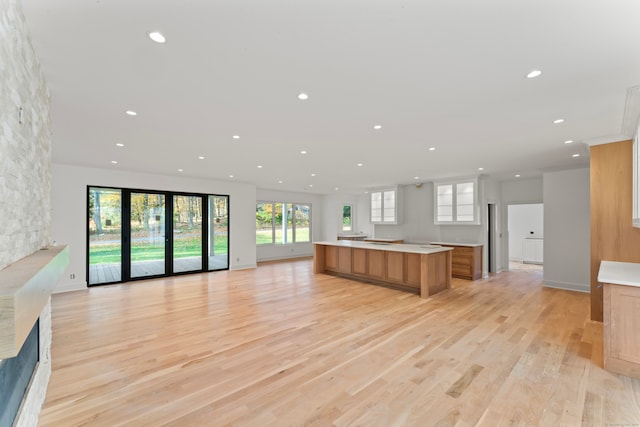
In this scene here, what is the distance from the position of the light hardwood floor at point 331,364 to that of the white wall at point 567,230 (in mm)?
966

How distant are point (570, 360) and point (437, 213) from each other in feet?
16.6

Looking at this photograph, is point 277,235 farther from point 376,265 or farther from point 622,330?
point 622,330

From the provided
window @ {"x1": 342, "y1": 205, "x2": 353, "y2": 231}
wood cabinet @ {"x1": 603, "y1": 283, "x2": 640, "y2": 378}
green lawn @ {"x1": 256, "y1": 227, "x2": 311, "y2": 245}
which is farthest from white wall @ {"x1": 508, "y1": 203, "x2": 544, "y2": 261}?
wood cabinet @ {"x1": 603, "y1": 283, "x2": 640, "y2": 378}

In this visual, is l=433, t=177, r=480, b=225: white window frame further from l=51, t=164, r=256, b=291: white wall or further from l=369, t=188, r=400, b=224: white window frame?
l=51, t=164, r=256, b=291: white wall

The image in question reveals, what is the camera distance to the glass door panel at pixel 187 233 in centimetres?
734

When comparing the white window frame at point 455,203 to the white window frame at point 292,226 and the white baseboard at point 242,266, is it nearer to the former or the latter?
the white window frame at point 292,226

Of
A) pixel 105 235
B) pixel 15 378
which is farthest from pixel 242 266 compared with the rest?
pixel 15 378

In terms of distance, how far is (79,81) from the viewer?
2.35m

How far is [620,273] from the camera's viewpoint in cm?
304

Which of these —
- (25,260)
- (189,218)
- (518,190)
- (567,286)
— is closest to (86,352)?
(25,260)

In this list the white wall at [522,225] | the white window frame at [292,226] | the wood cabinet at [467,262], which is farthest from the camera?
the white window frame at [292,226]

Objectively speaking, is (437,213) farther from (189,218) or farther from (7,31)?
(7,31)

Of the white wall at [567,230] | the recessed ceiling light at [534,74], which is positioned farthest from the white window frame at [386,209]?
the recessed ceiling light at [534,74]

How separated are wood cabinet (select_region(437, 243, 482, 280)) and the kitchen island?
4.04 feet
